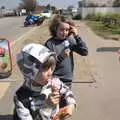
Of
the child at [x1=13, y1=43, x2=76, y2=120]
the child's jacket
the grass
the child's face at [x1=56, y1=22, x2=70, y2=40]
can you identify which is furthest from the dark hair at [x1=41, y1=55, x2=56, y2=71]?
the grass

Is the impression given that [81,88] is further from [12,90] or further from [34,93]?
[34,93]

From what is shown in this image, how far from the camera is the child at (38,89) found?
12.0 ft

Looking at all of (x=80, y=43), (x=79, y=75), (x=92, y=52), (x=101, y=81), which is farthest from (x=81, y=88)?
(x=92, y=52)

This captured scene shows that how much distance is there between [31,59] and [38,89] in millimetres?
345

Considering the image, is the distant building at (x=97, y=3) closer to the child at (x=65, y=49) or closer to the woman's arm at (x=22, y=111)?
the child at (x=65, y=49)

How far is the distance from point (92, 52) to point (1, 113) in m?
10.1

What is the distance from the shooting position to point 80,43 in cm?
568

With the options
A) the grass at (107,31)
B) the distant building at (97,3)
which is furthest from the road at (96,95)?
the distant building at (97,3)

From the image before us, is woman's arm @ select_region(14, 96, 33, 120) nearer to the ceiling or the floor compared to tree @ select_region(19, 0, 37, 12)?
nearer to the ceiling

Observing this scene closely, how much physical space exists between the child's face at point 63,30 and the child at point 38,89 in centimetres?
124

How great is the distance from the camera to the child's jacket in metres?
3.82

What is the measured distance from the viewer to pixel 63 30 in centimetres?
534

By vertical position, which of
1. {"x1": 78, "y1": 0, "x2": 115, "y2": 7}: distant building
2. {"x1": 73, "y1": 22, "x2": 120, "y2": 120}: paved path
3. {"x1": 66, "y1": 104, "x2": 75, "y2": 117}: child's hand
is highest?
{"x1": 66, "y1": 104, "x2": 75, "y2": 117}: child's hand

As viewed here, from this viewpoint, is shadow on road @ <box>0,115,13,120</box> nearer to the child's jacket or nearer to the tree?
the child's jacket
